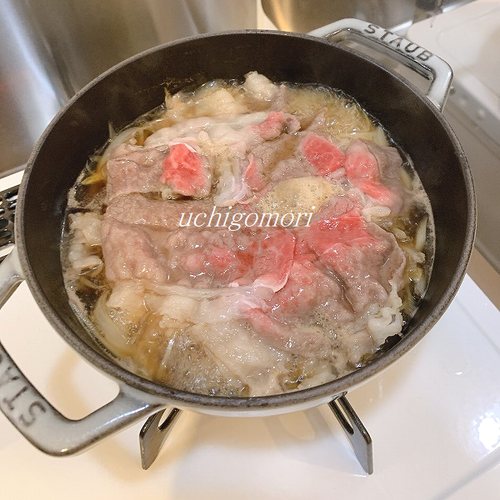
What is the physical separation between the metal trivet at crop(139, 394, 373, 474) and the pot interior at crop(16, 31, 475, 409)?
0.66ft

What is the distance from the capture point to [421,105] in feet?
4.23

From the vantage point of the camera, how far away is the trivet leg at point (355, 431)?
112 cm

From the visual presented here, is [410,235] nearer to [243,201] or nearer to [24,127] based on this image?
[243,201]

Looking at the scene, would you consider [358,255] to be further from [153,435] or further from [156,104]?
[156,104]

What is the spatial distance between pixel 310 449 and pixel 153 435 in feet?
1.24

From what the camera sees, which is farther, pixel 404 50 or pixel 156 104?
pixel 156 104

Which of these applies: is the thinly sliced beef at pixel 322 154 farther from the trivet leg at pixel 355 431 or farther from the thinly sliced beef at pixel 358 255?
the trivet leg at pixel 355 431

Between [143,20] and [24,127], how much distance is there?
2.18 feet

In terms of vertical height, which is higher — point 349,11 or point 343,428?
point 349,11

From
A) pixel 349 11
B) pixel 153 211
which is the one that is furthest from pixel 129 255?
pixel 349 11

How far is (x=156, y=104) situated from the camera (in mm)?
1570

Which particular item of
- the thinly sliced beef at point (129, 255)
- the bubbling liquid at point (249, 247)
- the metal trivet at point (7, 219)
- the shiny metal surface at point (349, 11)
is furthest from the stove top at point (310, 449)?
Result: the shiny metal surface at point (349, 11)

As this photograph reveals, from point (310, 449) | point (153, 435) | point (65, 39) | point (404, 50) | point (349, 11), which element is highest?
point (65, 39)

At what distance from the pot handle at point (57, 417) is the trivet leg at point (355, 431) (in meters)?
0.50
